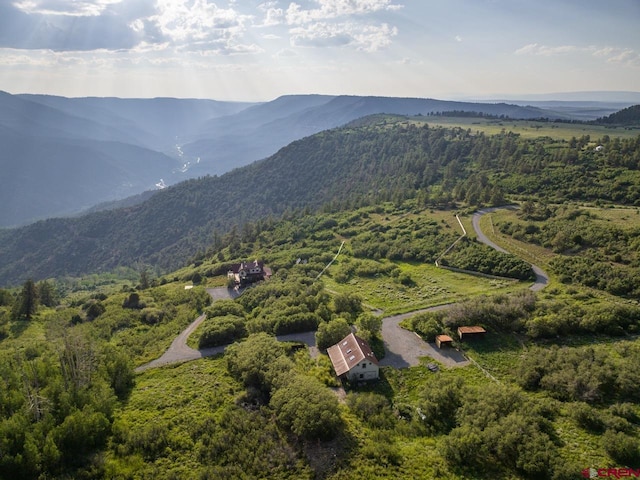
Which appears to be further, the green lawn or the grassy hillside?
the green lawn

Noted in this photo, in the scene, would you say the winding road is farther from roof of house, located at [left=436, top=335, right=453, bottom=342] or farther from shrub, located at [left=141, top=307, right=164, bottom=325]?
shrub, located at [left=141, top=307, right=164, bottom=325]

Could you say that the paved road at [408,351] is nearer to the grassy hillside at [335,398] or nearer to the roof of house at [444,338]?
the roof of house at [444,338]

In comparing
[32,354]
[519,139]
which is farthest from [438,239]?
[519,139]

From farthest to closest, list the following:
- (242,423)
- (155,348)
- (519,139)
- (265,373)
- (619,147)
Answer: (519,139) → (619,147) → (155,348) → (265,373) → (242,423)

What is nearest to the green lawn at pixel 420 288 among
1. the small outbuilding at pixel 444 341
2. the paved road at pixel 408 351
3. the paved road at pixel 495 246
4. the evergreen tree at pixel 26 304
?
the paved road at pixel 495 246

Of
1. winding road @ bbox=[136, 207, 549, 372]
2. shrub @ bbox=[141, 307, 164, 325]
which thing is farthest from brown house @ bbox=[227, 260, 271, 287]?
winding road @ bbox=[136, 207, 549, 372]

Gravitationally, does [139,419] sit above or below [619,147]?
below

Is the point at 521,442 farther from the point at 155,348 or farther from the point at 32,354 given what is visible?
the point at 32,354

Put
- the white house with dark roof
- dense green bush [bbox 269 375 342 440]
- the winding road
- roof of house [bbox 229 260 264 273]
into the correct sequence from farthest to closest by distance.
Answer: roof of house [bbox 229 260 264 273]
the winding road
the white house with dark roof
dense green bush [bbox 269 375 342 440]
